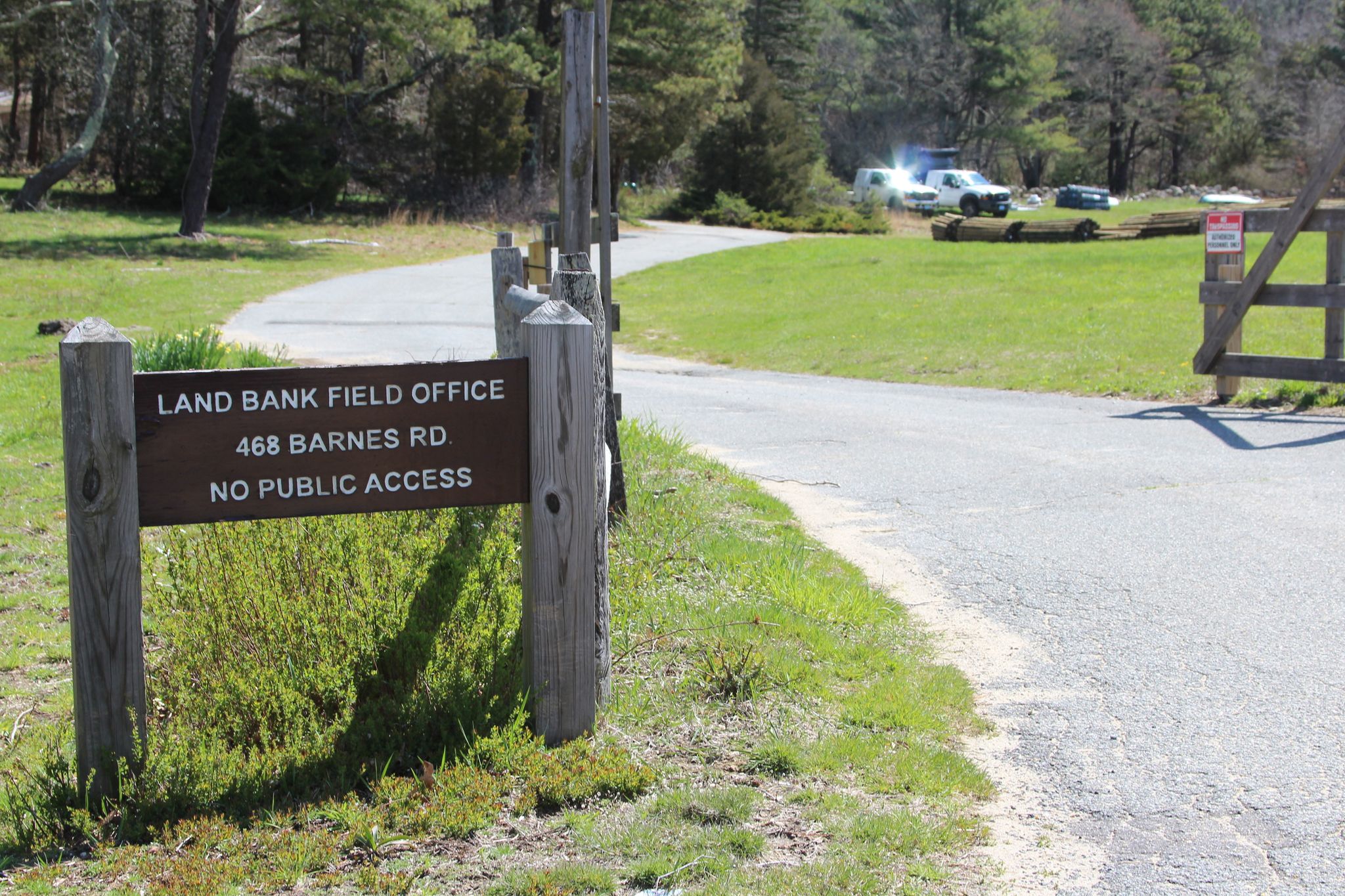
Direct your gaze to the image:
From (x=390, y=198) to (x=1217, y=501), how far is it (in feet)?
128

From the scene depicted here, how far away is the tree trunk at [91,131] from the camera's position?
3031cm

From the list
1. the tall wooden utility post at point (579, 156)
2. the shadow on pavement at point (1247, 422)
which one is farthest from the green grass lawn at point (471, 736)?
the shadow on pavement at point (1247, 422)

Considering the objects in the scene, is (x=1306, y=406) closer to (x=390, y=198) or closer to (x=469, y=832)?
(x=469, y=832)

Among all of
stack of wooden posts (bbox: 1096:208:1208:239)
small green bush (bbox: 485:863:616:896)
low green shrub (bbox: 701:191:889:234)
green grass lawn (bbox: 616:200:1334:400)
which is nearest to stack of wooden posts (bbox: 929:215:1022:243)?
green grass lawn (bbox: 616:200:1334:400)

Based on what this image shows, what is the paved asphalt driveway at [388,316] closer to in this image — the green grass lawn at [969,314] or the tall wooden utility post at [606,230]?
the tall wooden utility post at [606,230]

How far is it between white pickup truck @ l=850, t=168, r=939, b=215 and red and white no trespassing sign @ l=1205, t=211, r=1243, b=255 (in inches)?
1569

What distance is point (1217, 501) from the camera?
7.38 meters

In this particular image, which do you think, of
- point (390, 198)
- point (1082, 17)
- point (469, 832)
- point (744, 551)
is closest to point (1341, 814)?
point (469, 832)

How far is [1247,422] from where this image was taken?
10.3 meters

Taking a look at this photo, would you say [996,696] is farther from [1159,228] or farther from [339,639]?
[1159,228]

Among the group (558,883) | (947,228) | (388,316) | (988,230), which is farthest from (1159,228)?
(558,883)

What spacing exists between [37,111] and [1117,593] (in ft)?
151

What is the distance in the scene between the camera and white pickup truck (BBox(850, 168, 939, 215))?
51625mm

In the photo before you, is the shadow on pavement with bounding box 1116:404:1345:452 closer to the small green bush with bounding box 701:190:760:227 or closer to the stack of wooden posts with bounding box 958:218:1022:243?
the stack of wooden posts with bounding box 958:218:1022:243
